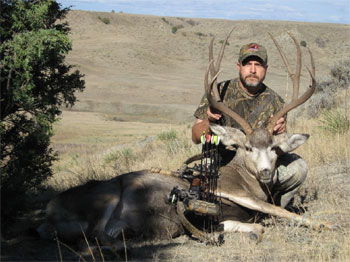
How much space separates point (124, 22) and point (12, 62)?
6136cm

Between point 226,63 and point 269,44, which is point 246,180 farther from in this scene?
point 269,44


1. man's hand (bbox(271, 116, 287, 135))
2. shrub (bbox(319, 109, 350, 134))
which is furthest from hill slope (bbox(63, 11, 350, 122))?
man's hand (bbox(271, 116, 287, 135))

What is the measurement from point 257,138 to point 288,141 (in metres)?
0.41

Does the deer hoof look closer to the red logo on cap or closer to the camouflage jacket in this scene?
the camouflage jacket

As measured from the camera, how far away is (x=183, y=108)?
28.1m

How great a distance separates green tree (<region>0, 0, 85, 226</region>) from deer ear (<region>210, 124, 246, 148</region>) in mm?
Result: 2345

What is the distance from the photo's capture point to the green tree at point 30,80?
6.79 metres

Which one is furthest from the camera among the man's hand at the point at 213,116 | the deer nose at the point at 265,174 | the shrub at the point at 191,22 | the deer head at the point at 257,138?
the shrub at the point at 191,22

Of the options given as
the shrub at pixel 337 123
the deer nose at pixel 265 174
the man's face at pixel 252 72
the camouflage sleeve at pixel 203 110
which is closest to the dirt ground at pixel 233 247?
the deer nose at pixel 265 174

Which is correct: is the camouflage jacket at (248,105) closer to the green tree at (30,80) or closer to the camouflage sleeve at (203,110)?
the camouflage sleeve at (203,110)

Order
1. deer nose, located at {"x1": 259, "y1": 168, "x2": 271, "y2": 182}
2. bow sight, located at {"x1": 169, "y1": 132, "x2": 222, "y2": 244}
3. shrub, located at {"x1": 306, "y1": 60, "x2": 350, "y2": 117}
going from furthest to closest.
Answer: shrub, located at {"x1": 306, "y1": 60, "x2": 350, "y2": 117} < deer nose, located at {"x1": 259, "y1": 168, "x2": 271, "y2": 182} < bow sight, located at {"x1": 169, "y1": 132, "x2": 222, "y2": 244}

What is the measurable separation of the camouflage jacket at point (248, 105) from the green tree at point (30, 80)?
2.22 m

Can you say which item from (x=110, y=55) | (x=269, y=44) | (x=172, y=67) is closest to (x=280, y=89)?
(x=172, y=67)

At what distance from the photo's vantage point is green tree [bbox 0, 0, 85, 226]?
6793 mm
